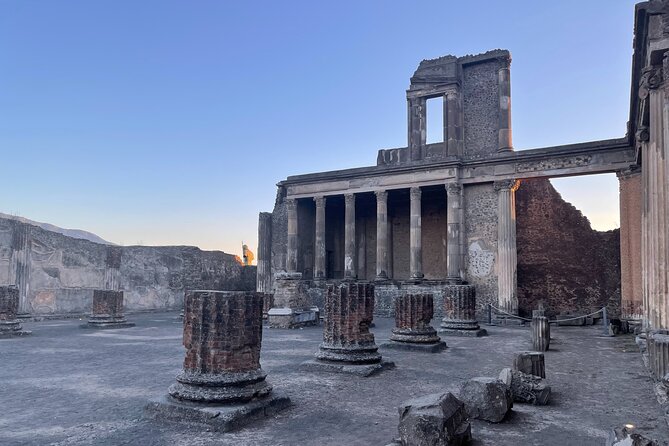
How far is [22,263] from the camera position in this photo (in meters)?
15.6

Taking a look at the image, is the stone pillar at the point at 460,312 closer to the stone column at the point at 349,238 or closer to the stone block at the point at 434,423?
the stone block at the point at 434,423

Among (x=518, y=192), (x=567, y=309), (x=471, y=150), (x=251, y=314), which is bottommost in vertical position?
(x=567, y=309)

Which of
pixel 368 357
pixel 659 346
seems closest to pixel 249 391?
pixel 368 357

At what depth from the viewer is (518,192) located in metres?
21.4

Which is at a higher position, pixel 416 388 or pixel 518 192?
pixel 518 192

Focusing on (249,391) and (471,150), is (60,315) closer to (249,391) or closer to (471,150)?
(249,391)

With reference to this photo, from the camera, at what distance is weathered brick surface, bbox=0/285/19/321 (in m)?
11.1

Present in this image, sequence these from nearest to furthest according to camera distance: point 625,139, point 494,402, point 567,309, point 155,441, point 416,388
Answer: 1. point 155,441
2. point 494,402
3. point 416,388
4. point 625,139
5. point 567,309

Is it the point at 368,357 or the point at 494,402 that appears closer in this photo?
the point at 494,402

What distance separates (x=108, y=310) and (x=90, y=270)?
5.47 m

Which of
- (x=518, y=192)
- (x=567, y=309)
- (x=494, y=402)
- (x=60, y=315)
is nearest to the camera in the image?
(x=494, y=402)

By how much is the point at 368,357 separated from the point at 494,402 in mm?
2630

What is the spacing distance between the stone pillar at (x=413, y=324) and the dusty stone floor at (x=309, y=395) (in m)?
0.42

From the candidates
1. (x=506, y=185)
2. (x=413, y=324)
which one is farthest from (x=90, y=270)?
(x=506, y=185)
